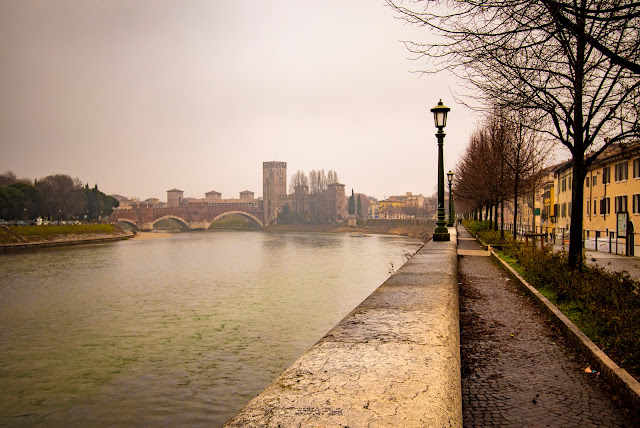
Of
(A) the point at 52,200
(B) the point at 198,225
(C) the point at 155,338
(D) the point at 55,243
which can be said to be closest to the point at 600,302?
(C) the point at 155,338

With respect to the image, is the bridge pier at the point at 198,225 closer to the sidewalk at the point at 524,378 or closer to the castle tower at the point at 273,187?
the castle tower at the point at 273,187

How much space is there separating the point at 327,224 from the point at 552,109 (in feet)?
360

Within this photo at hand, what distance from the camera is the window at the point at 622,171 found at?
29.1 metres

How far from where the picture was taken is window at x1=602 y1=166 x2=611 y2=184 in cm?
3239

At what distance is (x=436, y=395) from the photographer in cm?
269

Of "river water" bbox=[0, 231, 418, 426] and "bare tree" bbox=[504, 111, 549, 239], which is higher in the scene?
"bare tree" bbox=[504, 111, 549, 239]

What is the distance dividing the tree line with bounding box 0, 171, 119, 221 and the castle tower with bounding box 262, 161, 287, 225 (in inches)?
1972

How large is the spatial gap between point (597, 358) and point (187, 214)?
118m

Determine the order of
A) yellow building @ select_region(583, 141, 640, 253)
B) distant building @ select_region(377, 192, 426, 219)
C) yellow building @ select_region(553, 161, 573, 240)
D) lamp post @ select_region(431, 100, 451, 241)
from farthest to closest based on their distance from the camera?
distant building @ select_region(377, 192, 426, 219), yellow building @ select_region(553, 161, 573, 240), yellow building @ select_region(583, 141, 640, 253), lamp post @ select_region(431, 100, 451, 241)

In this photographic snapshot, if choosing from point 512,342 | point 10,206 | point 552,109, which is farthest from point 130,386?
point 10,206

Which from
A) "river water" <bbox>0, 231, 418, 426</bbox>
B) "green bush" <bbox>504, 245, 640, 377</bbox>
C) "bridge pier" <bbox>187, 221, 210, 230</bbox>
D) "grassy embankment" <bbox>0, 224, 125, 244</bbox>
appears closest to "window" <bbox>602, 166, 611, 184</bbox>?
"river water" <bbox>0, 231, 418, 426</bbox>

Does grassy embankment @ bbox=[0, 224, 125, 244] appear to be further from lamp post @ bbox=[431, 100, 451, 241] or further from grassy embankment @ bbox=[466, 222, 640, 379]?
grassy embankment @ bbox=[466, 222, 640, 379]

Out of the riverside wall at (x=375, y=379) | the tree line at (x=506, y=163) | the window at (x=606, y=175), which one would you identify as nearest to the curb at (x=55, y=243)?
the tree line at (x=506, y=163)

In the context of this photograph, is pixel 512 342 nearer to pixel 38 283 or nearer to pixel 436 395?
pixel 436 395
